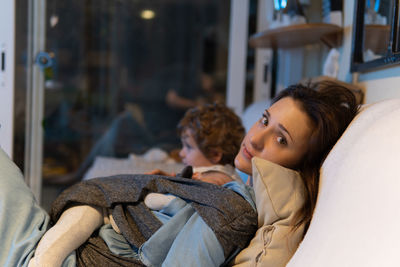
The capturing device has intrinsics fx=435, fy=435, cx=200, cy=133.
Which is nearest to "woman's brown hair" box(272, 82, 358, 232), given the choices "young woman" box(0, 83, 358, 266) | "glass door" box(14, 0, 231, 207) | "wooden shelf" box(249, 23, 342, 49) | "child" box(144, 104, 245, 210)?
"young woman" box(0, 83, 358, 266)

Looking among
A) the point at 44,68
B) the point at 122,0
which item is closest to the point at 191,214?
the point at 44,68

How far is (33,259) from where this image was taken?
98 cm

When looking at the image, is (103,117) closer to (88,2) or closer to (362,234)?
(88,2)

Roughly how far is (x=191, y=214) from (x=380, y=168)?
455 millimetres

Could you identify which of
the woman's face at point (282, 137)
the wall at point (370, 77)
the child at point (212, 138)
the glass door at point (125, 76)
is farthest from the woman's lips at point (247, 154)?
the glass door at point (125, 76)

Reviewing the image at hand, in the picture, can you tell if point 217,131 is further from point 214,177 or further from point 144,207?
point 144,207

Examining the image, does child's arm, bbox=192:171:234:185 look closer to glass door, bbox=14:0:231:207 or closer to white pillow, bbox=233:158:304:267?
white pillow, bbox=233:158:304:267

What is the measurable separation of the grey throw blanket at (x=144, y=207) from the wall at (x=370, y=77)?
61 cm

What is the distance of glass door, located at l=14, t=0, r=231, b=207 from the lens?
2.69m

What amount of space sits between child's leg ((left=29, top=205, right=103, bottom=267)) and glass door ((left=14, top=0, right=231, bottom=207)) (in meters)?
1.58

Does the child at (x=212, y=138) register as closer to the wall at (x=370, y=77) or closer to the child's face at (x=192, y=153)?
the child's face at (x=192, y=153)

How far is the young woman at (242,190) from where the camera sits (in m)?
0.91

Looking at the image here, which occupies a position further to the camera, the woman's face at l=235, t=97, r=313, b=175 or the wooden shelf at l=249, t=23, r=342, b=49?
the wooden shelf at l=249, t=23, r=342, b=49

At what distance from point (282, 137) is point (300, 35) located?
103 centimetres
